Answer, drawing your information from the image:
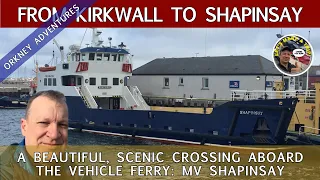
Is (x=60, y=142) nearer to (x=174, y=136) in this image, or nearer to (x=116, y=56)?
(x=174, y=136)

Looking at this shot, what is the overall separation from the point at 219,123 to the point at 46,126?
16.5 metres

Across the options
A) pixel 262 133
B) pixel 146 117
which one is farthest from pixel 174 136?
pixel 262 133

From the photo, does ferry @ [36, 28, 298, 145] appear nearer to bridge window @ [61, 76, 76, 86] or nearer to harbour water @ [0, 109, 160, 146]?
bridge window @ [61, 76, 76, 86]

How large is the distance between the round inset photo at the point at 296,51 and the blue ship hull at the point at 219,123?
3.34m

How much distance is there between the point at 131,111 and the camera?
71.7ft

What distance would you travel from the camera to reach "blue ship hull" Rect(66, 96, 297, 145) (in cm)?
1662

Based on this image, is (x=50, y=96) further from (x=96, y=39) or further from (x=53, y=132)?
(x=96, y=39)

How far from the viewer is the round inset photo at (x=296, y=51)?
12.9m

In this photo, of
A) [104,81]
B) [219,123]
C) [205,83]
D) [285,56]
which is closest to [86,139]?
[104,81]

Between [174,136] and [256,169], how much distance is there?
570 centimetres

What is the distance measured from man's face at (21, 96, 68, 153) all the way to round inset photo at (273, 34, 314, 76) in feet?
Answer: 38.2

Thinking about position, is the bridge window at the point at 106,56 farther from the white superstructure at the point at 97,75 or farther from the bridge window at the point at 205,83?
the bridge window at the point at 205,83

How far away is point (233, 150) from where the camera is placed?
1764cm

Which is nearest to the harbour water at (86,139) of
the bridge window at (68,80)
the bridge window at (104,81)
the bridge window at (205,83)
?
the bridge window at (68,80)
